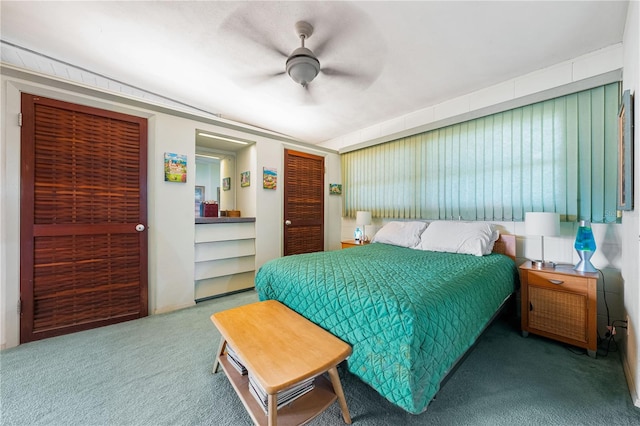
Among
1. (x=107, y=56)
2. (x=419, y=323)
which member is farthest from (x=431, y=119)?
(x=107, y=56)

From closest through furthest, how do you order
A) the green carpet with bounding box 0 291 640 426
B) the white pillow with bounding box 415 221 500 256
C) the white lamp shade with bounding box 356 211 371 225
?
the green carpet with bounding box 0 291 640 426 → the white pillow with bounding box 415 221 500 256 → the white lamp shade with bounding box 356 211 371 225

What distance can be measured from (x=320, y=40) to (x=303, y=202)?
2364 millimetres

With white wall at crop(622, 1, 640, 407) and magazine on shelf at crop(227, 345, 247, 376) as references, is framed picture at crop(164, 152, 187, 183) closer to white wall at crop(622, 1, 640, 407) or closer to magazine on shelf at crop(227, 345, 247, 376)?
magazine on shelf at crop(227, 345, 247, 376)

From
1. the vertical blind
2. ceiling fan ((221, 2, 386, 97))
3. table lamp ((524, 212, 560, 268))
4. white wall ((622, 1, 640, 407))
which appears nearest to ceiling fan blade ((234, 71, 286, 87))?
ceiling fan ((221, 2, 386, 97))

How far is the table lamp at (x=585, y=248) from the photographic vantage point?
192 cm

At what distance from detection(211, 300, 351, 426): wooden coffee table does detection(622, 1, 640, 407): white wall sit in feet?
5.41

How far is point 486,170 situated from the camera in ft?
8.74

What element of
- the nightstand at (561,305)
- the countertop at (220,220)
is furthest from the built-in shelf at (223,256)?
the nightstand at (561,305)

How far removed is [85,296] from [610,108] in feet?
16.0

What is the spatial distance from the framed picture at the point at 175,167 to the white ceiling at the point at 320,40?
2.49 ft

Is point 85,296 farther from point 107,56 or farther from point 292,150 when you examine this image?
point 292,150

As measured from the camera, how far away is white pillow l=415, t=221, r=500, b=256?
7.80 feet

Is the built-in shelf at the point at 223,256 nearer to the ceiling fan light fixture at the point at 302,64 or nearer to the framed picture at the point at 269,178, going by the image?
the framed picture at the point at 269,178

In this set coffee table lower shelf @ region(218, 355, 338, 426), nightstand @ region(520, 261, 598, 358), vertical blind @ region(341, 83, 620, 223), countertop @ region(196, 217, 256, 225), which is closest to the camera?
coffee table lower shelf @ region(218, 355, 338, 426)
